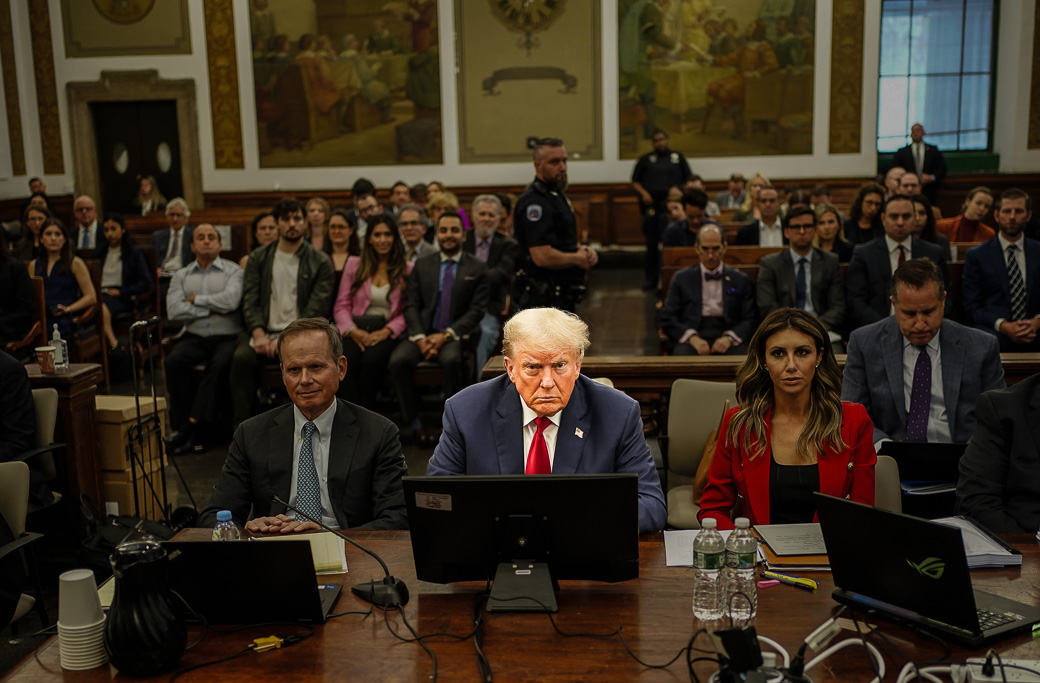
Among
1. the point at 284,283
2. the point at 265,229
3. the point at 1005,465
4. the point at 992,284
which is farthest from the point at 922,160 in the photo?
the point at 1005,465

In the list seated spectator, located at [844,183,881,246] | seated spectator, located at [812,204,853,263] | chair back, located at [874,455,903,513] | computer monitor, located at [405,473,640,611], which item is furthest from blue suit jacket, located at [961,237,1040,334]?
computer monitor, located at [405,473,640,611]

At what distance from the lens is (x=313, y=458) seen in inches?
117

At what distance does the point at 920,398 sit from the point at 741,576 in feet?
6.76

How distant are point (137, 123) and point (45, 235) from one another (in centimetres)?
719

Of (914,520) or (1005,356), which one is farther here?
(1005,356)

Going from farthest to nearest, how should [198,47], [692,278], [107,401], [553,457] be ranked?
[198,47], [692,278], [107,401], [553,457]

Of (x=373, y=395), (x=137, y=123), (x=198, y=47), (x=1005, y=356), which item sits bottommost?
(x=373, y=395)

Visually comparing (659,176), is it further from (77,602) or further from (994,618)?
(77,602)

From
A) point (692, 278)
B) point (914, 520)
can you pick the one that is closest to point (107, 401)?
point (692, 278)

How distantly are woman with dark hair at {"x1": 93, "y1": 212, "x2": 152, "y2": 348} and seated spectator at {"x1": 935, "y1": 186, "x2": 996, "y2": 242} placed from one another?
646 cm

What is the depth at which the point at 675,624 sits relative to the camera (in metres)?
2.02

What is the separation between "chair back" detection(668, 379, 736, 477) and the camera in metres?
3.61

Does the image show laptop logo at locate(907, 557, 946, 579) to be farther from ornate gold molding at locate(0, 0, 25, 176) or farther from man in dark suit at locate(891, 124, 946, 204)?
ornate gold molding at locate(0, 0, 25, 176)

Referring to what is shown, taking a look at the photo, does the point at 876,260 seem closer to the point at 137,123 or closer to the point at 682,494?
the point at 682,494
